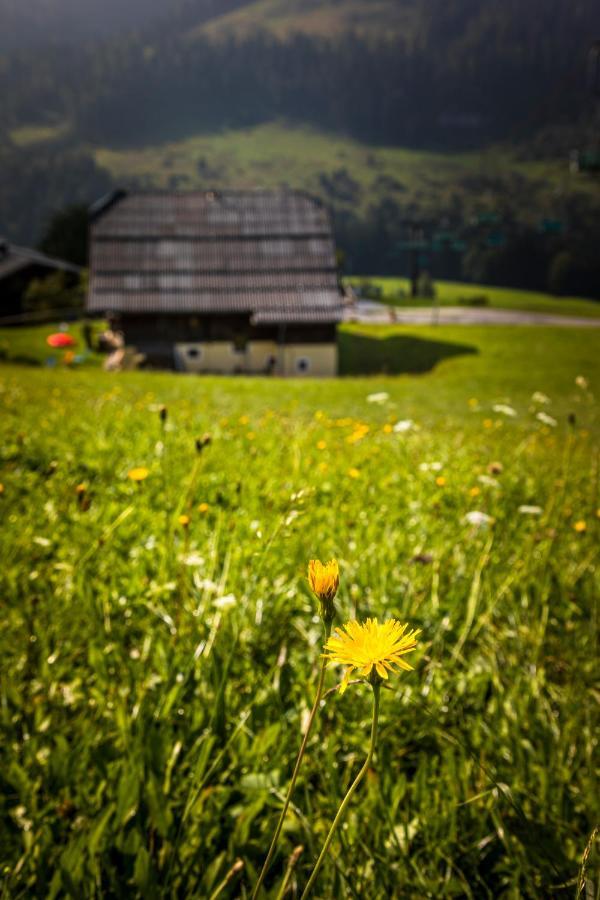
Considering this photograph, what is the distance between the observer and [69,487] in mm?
3637

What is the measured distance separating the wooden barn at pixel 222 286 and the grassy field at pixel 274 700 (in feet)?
94.3

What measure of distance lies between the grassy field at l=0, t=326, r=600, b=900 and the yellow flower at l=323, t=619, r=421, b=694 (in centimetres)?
13

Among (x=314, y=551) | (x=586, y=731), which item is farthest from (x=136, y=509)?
(x=586, y=731)

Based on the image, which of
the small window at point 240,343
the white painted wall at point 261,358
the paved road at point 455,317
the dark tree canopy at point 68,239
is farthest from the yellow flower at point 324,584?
the dark tree canopy at point 68,239

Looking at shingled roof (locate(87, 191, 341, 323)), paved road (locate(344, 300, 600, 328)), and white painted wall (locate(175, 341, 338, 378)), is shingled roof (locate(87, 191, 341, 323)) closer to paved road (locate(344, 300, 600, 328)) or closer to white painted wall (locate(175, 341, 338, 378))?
white painted wall (locate(175, 341, 338, 378))

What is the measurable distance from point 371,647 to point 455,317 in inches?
2303

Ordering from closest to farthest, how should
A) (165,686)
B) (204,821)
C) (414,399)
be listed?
(204,821)
(165,686)
(414,399)

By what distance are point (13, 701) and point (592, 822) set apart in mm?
1694

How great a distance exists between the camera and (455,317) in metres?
55.8

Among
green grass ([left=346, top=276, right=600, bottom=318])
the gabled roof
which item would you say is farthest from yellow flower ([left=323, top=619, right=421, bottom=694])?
green grass ([left=346, top=276, right=600, bottom=318])

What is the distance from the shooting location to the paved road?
5075 centimetres

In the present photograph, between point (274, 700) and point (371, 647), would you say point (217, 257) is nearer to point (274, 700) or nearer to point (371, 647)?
point (274, 700)

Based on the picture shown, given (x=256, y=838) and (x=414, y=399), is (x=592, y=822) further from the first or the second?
(x=414, y=399)

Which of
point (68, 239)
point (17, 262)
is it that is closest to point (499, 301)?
point (68, 239)
